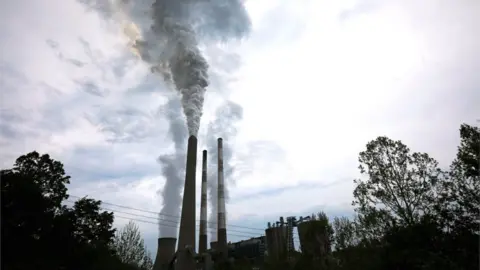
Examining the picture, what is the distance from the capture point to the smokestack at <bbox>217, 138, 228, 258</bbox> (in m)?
44.7

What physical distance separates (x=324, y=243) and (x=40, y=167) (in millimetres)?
24992

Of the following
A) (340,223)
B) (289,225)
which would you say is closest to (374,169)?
(340,223)

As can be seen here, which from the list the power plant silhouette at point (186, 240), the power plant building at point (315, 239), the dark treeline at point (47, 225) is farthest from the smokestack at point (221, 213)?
the dark treeline at point (47, 225)

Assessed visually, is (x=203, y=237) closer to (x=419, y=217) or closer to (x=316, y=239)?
(x=316, y=239)

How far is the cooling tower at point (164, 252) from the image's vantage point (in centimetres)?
3622

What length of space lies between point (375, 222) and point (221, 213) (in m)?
28.8

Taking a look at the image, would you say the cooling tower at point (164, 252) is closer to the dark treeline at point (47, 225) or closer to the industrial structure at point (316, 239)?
the dark treeline at point (47, 225)

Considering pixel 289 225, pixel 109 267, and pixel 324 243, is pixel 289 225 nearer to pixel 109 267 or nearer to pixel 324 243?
pixel 324 243

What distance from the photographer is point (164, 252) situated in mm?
36812

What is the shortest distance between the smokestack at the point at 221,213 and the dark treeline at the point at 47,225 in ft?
64.3

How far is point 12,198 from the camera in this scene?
2058cm

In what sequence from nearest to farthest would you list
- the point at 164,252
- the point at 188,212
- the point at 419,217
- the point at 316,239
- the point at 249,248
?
the point at 419,217 < the point at 316,239 < the point at 188,212 < the point at 164,252 < the point at 249,248

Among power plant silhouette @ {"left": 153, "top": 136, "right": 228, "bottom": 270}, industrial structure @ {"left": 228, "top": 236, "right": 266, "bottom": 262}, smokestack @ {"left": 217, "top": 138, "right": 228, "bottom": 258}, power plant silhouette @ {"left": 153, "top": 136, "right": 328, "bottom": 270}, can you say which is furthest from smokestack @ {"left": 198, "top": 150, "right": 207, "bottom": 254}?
industrial structure @ {"left": 228, "top": 236, "right": 266, "bottom": 262}

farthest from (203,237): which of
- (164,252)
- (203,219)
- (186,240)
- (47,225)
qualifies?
(47,225)
